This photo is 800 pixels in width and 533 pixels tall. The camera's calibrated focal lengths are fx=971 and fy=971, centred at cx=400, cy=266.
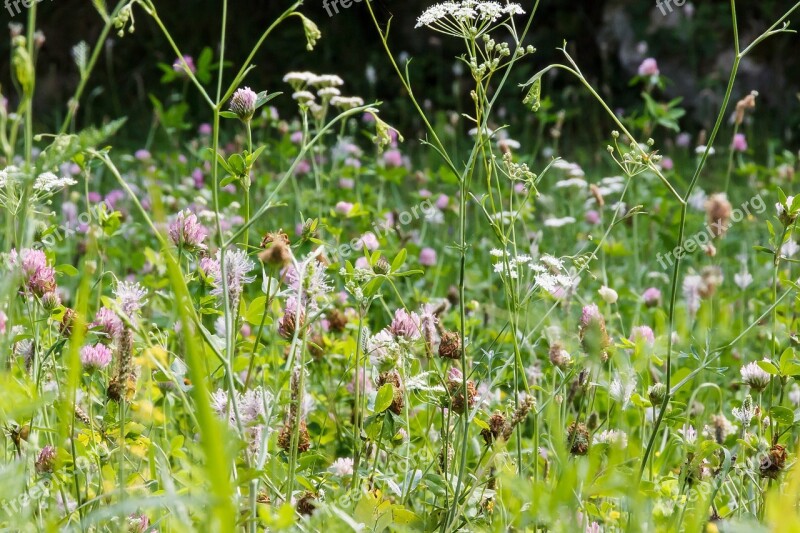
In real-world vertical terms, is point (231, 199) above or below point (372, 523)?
below

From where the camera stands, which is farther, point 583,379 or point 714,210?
point 583,379

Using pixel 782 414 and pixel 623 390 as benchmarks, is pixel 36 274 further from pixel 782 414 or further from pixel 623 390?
pixel 782 414

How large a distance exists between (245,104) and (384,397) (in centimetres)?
32

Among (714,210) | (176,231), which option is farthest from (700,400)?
(176,231)

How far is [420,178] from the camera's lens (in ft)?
8.78

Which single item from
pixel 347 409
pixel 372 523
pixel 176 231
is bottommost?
pixel 347 409

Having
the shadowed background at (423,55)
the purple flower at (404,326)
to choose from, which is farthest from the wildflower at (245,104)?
the shadowed background at (423,55)

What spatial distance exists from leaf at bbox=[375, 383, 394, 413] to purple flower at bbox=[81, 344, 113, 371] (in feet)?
1.02

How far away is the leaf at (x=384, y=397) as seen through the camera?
99 cm

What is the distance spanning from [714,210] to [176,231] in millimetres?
560

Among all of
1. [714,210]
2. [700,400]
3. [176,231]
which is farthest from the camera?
[700,400]

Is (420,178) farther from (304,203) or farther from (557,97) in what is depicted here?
(557,97)

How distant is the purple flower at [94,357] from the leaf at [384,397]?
1.02ft

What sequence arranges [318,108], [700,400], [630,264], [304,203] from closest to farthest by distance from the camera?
A: [700,400] → [318,108] → [304,203] → [630,264]
